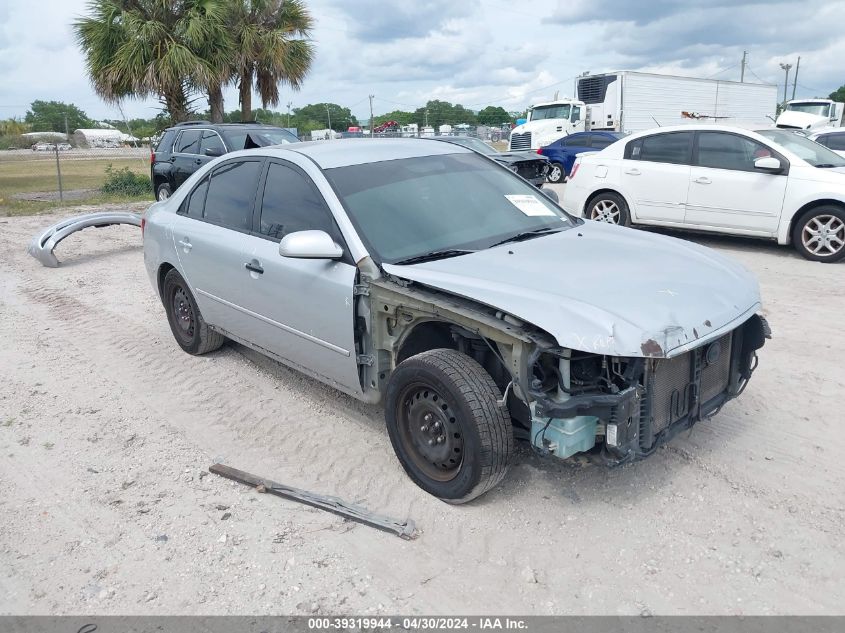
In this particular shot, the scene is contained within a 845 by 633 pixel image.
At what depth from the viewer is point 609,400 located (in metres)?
3.00


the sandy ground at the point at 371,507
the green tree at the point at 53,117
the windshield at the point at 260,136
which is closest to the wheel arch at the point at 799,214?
the sandy ground at the point at 371,507

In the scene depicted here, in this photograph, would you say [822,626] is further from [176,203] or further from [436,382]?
[176,203]

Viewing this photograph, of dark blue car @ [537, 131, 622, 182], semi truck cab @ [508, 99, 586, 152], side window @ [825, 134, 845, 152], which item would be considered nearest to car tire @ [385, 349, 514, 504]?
side window @ [825, 134, 845, 152]

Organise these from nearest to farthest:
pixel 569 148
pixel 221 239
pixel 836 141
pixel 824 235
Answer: pixel 221 239
pixel 824 235
pixel 836 141
pixel 569 148

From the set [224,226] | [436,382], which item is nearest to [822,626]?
[436,382]

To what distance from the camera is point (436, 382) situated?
3.34 metres

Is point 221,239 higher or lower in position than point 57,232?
higher

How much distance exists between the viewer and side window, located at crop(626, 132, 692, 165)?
9.30 metres

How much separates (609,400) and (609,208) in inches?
297

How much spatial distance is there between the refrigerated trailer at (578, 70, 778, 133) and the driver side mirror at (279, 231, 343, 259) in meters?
20.4

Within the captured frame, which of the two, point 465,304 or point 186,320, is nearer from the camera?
point 465,304

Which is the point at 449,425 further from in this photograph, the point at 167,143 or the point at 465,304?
the point at 167,143

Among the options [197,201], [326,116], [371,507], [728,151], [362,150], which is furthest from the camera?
[326,116]

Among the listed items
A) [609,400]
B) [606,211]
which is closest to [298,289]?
[609,400]
